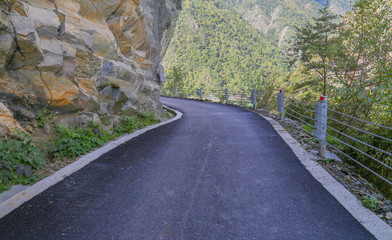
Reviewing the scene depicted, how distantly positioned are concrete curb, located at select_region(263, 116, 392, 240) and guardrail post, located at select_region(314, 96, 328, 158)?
0.30 metres

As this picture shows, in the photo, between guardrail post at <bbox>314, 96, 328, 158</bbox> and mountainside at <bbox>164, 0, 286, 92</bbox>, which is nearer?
guardrail post at <bbox>314, 96, 328, 158</bbox>

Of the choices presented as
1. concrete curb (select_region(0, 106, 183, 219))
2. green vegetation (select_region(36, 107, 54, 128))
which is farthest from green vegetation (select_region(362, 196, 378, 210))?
green vegetation (select_region(36, 107, 54, 128))

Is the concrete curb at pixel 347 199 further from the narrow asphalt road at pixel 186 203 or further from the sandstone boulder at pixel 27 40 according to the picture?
the sandstone boulder at pixel 27 40

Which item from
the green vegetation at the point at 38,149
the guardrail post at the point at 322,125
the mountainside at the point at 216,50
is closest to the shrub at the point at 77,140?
the green vegetation at the point at 38,149

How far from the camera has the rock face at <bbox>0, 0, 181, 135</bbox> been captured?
532cm

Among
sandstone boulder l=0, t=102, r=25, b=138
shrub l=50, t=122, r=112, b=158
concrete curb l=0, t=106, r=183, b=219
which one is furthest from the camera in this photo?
shrub l=50, t=122, r=112, b=158

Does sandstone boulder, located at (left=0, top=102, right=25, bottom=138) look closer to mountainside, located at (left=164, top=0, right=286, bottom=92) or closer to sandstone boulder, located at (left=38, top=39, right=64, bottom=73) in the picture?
sandstone boulder, located at (left=38, top=39, right=64, bottom=73)

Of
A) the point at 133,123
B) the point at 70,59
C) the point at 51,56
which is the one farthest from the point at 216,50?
the point at 51,56

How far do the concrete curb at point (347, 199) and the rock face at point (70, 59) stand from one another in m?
6.00

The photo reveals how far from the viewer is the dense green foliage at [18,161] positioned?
13.3 ft

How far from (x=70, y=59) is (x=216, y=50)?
115 metres

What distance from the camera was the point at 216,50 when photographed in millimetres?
116812

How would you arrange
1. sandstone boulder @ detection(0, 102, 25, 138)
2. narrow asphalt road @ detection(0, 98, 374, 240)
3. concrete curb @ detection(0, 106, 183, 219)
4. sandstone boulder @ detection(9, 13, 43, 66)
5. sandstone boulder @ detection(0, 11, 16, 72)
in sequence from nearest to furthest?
narrow asphalt road @ detection(0, 98, 374, 240) → concrete curb @ detection(0, 106, 183, 219) → sandstone boulder @ detection(0, 102, 25, 138) → sandstone boulder @ detection(0, 11, 16, 72) → sandstone boulder @ detection(9, 13, 43, 66)

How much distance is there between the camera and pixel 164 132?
8547 millimetres
